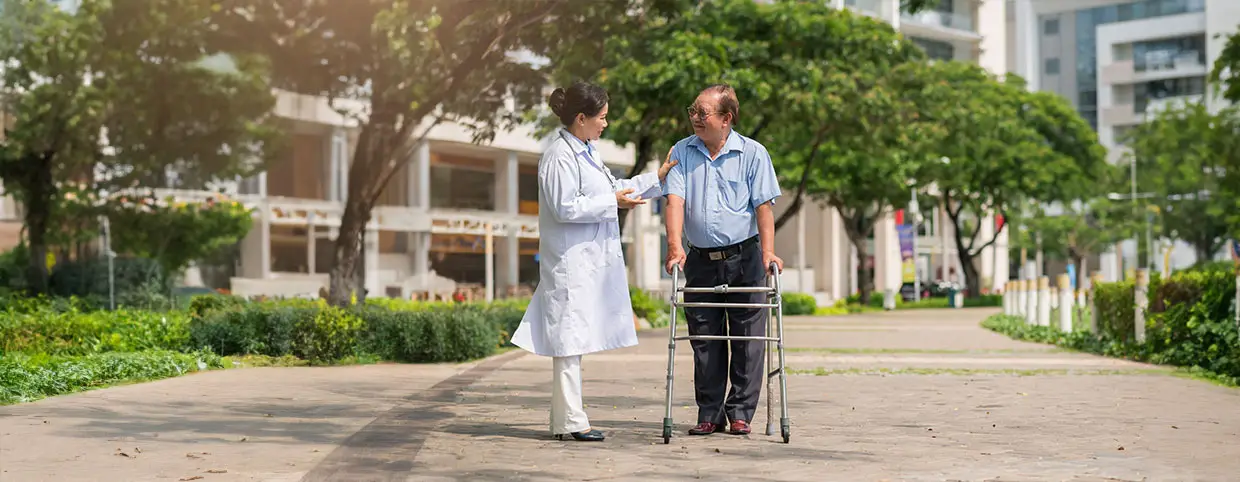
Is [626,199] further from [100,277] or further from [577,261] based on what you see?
[100,277]

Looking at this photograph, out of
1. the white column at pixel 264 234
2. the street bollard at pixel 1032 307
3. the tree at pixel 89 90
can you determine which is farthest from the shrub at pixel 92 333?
the white column at pixel 264 234

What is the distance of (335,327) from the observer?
15.8m

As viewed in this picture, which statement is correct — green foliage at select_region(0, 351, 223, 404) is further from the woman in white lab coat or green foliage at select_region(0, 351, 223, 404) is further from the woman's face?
the woman's face

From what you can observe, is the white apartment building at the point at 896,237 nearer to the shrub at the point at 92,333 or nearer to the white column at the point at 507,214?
the white column at the point at 507,214

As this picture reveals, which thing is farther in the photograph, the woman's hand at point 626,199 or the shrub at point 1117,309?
the shrub at point 1117,309

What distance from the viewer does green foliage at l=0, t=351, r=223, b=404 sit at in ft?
34.9

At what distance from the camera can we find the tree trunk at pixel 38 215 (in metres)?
25.5

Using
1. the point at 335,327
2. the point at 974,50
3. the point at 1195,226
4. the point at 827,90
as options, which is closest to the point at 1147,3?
the point at 974,50

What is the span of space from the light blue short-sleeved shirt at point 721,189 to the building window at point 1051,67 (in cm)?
10677

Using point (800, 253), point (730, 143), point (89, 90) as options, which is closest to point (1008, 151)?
point (800, 253)

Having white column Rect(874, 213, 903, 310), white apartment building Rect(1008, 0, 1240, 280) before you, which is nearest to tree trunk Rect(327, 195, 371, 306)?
white column Rect(874, 213, 903, 310)

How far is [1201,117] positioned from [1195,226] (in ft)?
80.4

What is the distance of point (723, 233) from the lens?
8344mm

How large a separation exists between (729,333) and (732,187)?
767 millimetres
